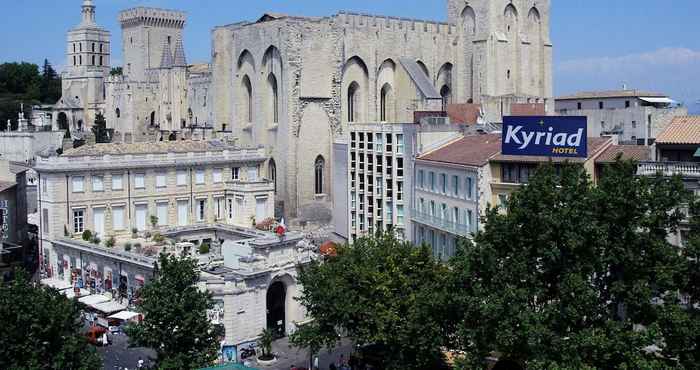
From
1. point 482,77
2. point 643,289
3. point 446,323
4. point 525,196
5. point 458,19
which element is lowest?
point 446,323

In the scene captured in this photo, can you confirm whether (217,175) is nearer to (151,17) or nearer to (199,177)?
(199,177)

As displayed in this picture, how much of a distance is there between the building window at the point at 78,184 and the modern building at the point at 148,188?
4cm

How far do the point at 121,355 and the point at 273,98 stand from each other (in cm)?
3964

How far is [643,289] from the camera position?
28250 mm

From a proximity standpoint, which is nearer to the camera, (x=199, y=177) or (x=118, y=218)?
(x=118, y=218)

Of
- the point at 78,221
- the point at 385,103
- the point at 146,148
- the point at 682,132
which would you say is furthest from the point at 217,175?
the point at 682,132

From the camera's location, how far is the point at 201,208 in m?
67.2

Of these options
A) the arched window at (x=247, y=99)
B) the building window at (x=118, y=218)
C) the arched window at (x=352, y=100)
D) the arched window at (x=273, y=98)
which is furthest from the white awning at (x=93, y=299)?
the arched window at (x=352, y=100)

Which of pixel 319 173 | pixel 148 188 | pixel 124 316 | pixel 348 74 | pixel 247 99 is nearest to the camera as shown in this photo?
pixel 124 316

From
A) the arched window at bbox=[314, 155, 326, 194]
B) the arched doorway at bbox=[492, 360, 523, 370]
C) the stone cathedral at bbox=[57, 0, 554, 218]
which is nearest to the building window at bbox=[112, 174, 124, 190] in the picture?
the stone cathedral at bbox=[57, 0, 554, 218]

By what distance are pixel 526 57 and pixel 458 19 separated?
7.94 metres

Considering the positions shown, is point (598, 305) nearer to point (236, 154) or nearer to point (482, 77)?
point (236, 154)

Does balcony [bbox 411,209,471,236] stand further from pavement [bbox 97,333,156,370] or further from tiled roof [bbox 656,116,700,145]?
pavement [bbox 97,333,156,370]

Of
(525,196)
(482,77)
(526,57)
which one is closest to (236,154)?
(482,77)
